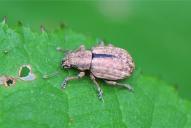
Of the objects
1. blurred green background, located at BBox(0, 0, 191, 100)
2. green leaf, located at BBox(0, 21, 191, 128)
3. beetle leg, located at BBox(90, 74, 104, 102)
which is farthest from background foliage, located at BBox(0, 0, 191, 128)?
blurred green background, located at BBox(0, 0, 191, 100)

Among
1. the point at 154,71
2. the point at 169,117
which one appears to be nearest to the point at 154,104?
the point at 169,117

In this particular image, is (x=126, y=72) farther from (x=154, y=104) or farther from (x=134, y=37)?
(x=134, y=37)

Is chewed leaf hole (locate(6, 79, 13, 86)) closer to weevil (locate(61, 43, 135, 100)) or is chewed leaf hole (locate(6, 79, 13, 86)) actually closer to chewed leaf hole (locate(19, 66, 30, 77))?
chewed leaf hole (locate(19, 66, 30, 77))

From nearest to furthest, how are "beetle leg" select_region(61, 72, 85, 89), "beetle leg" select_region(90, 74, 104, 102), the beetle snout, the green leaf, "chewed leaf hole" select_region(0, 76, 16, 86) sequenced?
1. the green leaf
2. "chewed leaf hole" select_region(0, 76, 16, 86)
3. "beetle leg" select_region(61, 72, 85, 89)
4. "beetle leg" select_region(90, 74, 104, 102)
5. the beetle snout

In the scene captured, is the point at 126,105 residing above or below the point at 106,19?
below

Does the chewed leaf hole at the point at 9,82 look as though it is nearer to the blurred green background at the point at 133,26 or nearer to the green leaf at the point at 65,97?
the green leaf at the point at 65,97

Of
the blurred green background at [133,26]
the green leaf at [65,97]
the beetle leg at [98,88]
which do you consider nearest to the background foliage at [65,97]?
the green leaf at [65,97]

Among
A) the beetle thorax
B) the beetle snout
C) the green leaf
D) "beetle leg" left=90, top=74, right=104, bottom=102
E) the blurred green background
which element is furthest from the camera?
the blurred green background
